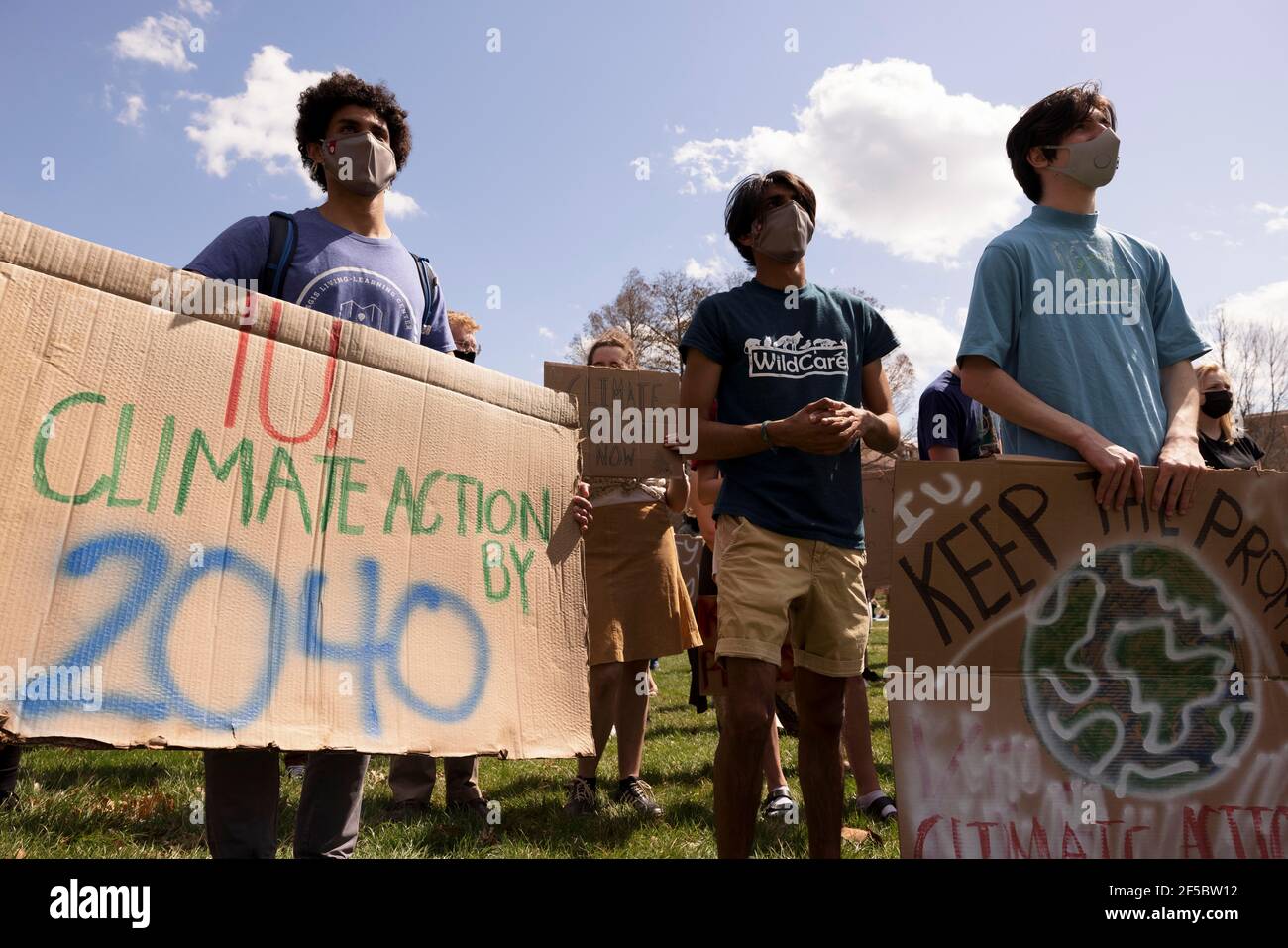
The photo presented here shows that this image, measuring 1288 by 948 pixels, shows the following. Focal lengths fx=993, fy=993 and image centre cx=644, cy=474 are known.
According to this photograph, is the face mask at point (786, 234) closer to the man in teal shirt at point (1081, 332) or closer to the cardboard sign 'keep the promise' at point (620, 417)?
the man in teal shirt at point (1081, 332)

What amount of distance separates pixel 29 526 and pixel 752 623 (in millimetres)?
1704

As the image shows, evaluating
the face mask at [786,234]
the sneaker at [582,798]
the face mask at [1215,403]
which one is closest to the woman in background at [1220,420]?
the face mask at [1215,403]

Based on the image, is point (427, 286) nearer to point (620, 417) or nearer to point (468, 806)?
point (620, 417)

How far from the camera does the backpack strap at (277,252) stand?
2.53 meters

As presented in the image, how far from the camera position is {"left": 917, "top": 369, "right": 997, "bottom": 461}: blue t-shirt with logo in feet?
14.9

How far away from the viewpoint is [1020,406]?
258 centimetres

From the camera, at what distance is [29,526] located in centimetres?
183

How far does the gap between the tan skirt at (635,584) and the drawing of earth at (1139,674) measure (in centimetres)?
237

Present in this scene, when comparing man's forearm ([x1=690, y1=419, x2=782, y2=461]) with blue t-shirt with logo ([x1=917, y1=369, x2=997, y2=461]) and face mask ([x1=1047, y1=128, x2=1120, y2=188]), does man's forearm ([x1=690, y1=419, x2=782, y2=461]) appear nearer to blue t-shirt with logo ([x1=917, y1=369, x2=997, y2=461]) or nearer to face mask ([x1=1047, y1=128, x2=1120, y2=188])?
face mask ([x1=1047, y1=128, x2=1120, y2=188])

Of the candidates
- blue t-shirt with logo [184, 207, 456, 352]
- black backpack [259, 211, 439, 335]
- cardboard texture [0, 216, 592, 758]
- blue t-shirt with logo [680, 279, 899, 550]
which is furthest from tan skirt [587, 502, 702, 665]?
black backpack [259, 211, 439, 335]

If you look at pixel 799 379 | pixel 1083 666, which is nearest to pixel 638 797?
pixel 799 379

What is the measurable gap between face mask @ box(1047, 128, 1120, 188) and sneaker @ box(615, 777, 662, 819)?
117 inches

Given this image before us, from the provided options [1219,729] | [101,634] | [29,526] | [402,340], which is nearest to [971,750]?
[1219,729]

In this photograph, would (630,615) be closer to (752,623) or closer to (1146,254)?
(752,623)
